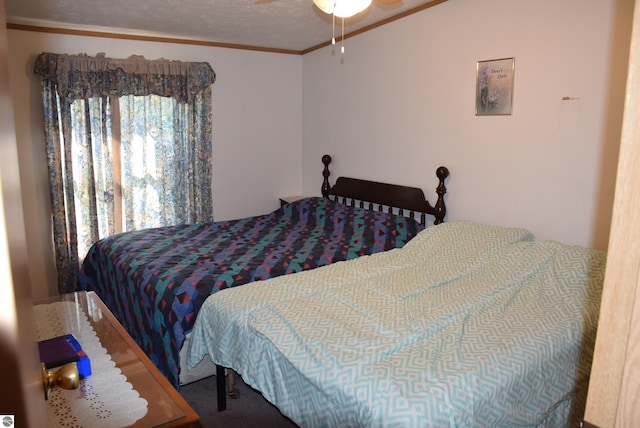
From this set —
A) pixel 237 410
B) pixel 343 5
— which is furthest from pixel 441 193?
pixel 237 410

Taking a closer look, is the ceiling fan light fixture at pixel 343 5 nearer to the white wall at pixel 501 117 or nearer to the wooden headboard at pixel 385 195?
the white wall at pixel 501 117

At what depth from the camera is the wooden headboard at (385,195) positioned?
11.0ft

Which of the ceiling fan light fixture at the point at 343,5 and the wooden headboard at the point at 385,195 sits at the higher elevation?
the ceiling fan light fixture at the point at 343,5

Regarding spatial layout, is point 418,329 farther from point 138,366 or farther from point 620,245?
point 620,245

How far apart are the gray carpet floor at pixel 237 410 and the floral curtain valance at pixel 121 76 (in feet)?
8.13

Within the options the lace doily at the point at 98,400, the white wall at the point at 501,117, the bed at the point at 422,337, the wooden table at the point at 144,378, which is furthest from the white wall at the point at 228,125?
the bed at the point at 422,337

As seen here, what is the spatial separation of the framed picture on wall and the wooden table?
2.51m

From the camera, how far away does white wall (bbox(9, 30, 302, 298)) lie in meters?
3.57

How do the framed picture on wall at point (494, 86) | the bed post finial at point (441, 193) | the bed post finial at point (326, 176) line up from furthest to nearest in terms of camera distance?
the bed post finial at point (326, 176) → the bed post finial at point (441, 193) → the framed picture on wall at point (494, 86)

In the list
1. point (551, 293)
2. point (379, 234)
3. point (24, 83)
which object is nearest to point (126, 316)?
point (379, 234)

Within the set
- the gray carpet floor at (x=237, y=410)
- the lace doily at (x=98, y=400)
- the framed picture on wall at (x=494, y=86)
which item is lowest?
the gray carpet floor at (x=237, y=410)

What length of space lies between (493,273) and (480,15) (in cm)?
173

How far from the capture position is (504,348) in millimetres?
1653

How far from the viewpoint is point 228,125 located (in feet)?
14.7
